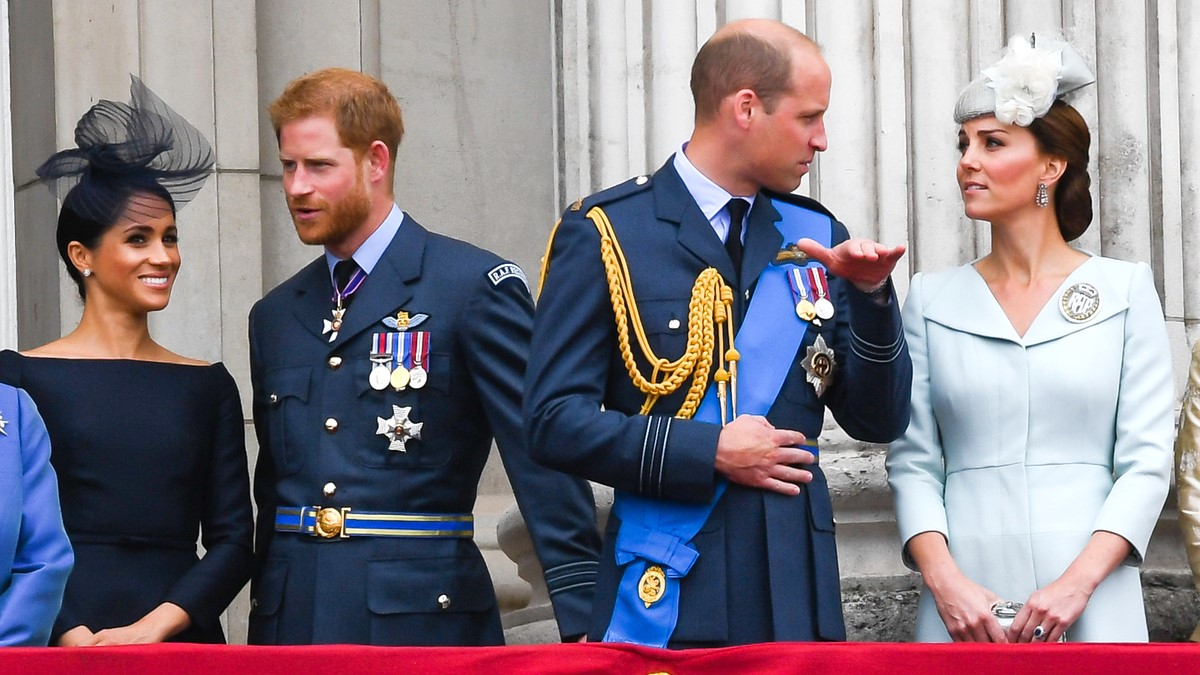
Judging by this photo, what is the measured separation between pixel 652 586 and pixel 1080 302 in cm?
103

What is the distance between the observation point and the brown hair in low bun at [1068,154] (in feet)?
12.9

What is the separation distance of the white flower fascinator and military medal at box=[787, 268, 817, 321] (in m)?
0.63

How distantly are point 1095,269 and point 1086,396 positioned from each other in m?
0.27

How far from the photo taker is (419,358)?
3895mm

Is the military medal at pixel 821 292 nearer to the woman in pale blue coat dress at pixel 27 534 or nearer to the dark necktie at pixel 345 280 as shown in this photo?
the dark necktie at pixel 345 280

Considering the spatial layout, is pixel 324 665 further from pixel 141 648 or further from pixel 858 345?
pixel 858 345

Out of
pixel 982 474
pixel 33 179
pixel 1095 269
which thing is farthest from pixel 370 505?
pixel 33 179

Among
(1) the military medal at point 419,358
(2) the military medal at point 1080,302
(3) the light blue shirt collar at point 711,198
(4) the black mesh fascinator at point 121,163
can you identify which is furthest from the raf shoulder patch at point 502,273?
(2) the military medal at point 1080,302

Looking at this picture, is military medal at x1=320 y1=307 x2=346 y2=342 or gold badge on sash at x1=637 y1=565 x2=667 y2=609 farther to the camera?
military medal at x1=320 y1=307 x2=346 y2=342

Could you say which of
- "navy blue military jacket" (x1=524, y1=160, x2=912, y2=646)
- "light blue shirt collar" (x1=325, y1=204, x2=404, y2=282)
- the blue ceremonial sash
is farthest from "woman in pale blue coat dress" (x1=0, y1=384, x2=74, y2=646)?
the blue ceremonial sash

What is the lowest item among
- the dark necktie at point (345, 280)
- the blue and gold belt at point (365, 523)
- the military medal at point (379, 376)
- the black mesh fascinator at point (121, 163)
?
the blue and gold belt at point (365, 523)

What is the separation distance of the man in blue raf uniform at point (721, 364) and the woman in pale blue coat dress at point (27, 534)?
2.85 ft

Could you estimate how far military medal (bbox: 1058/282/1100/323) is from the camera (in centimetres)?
380

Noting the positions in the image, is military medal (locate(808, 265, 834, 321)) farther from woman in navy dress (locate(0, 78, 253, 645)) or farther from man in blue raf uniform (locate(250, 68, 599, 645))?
woman in navy dress (locate(0, 78, 253, 645))
